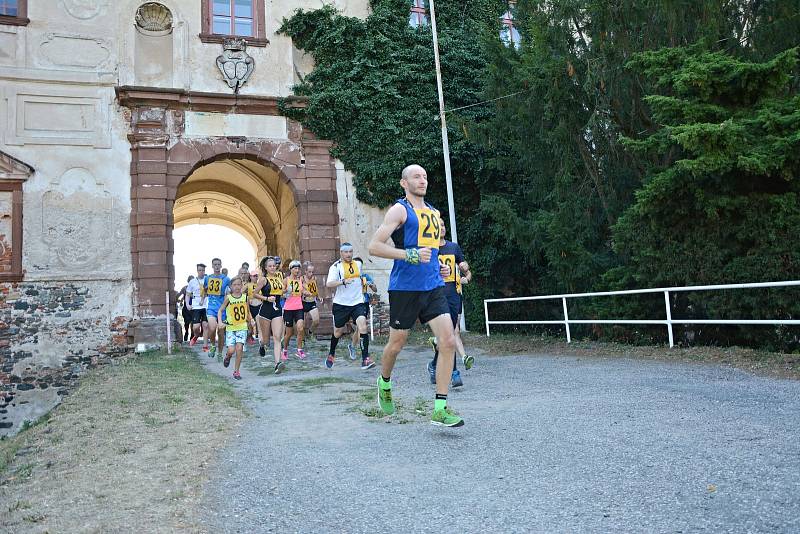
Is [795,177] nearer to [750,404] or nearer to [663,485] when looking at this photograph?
[750,404]

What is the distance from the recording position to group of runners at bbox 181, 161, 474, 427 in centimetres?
530

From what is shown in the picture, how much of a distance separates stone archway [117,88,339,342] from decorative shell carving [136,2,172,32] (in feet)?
7.14

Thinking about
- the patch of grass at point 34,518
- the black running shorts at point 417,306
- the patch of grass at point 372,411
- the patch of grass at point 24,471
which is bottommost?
the patch of grass at point 24,471

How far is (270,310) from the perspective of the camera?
1174 centimetres

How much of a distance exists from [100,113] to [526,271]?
41.5ft

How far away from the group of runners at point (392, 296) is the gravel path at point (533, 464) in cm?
68

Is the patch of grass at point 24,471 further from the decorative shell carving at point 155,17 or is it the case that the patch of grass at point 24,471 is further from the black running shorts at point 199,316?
the decorative shell carving at point 155,17

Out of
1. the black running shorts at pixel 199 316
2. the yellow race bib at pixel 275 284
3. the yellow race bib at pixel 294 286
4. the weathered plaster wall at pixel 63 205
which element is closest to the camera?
the yellow race bib at pixel 275 284

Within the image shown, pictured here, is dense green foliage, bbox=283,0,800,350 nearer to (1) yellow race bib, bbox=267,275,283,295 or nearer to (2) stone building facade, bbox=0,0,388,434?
(2) stone building facade, bbox=0,0,388,434

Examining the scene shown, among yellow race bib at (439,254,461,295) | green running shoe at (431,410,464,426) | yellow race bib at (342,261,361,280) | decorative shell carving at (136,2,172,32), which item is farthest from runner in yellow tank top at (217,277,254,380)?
decorative shell carving at (136,2,172,32)

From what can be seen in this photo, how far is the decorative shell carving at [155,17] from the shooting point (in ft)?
62.4

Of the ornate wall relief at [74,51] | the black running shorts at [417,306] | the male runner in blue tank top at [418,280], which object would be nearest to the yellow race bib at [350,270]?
the male runner in blue tank top at [418,280]

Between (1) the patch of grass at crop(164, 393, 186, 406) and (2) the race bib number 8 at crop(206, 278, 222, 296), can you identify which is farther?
(2) the race bib number 8 at crop(206, 278, 222, 296)

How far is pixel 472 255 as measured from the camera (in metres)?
19.3
